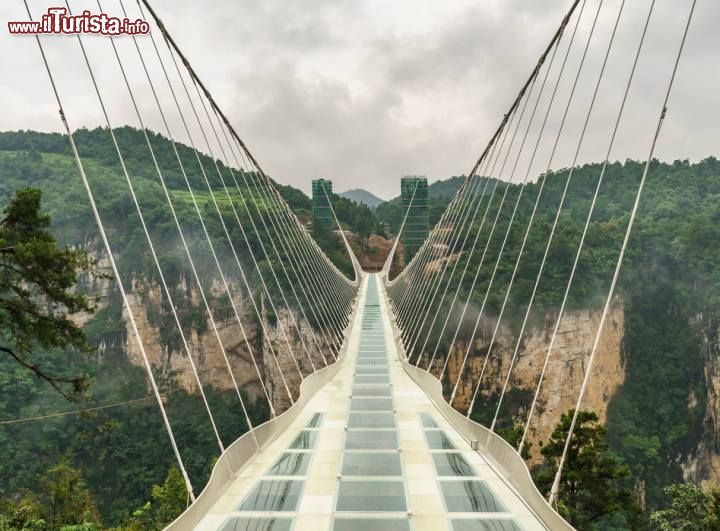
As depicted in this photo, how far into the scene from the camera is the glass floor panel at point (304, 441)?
6.88m

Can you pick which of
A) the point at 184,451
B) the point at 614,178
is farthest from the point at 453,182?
the point at 184,451

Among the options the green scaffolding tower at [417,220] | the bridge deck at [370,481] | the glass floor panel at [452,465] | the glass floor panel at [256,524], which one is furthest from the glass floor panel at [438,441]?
the green scaffolding tower at [417,220]

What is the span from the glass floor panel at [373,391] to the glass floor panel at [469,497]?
15.6ft

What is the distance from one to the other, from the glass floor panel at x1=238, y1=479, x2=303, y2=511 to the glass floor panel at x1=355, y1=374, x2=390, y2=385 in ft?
20.4

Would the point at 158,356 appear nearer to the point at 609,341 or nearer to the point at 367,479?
the point at 609,341

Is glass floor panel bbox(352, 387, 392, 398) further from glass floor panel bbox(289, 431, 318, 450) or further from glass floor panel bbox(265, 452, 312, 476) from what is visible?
glass floor panel bbox(265, 452, 312, 476)

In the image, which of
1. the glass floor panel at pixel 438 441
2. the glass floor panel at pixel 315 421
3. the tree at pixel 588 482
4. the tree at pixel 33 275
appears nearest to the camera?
the glass floor panel at pixel 438 441

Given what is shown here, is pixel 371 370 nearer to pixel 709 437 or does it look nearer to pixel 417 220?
pixel 709 437

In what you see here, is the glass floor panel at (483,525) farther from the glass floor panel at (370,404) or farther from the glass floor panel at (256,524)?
the glass floor panel at (370,404)

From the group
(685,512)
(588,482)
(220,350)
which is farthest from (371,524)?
(220,350)

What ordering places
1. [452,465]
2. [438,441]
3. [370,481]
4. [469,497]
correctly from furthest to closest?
[438,441] → [452,465] → [370,481] → [469,497]

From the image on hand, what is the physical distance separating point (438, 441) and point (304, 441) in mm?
1943

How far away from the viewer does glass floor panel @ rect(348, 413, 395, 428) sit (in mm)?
7965

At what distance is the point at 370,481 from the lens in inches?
220
